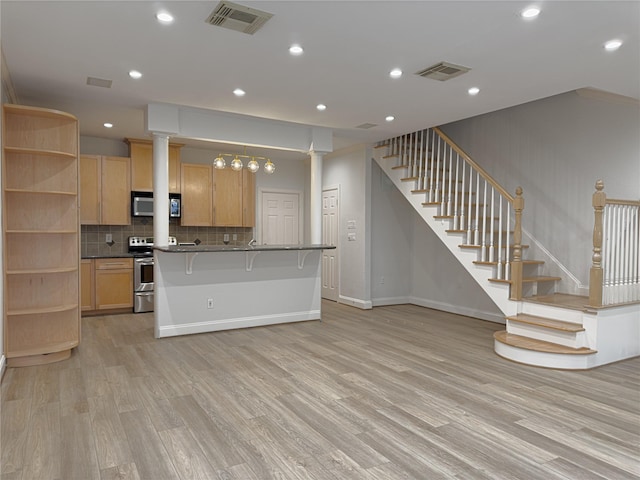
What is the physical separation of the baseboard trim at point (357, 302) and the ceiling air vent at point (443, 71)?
13.5ft

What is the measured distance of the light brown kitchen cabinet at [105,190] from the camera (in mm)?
6738

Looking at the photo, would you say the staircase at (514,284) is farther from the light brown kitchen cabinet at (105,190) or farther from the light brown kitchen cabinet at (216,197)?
the light brown kitchen cabinet at (105,190)

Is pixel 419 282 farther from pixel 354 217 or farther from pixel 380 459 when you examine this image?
pixel 380 459

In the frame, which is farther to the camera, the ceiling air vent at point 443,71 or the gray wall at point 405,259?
the gray wall at point 405,259

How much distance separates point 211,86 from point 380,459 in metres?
3.80

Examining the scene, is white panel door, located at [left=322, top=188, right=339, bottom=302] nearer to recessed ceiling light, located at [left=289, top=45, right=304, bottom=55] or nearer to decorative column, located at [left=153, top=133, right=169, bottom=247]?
decorative column, located at [left=153, top=133, right=169, bottom=247]

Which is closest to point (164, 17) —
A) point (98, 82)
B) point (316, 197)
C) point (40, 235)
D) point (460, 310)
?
point (98, 82)

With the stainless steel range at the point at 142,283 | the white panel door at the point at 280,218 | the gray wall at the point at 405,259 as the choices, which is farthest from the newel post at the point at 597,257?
the stainless steel range at the point at 142,283

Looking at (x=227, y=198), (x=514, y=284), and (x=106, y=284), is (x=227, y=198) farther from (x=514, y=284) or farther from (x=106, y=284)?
(x=514, y=284)

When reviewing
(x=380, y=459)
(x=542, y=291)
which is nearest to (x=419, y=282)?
(x=542, y=291)

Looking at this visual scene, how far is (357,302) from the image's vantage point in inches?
294

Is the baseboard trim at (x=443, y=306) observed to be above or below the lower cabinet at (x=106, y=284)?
below

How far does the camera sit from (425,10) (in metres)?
2.90

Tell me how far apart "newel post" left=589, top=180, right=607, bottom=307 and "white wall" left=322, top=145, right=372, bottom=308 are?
11.6 feet
